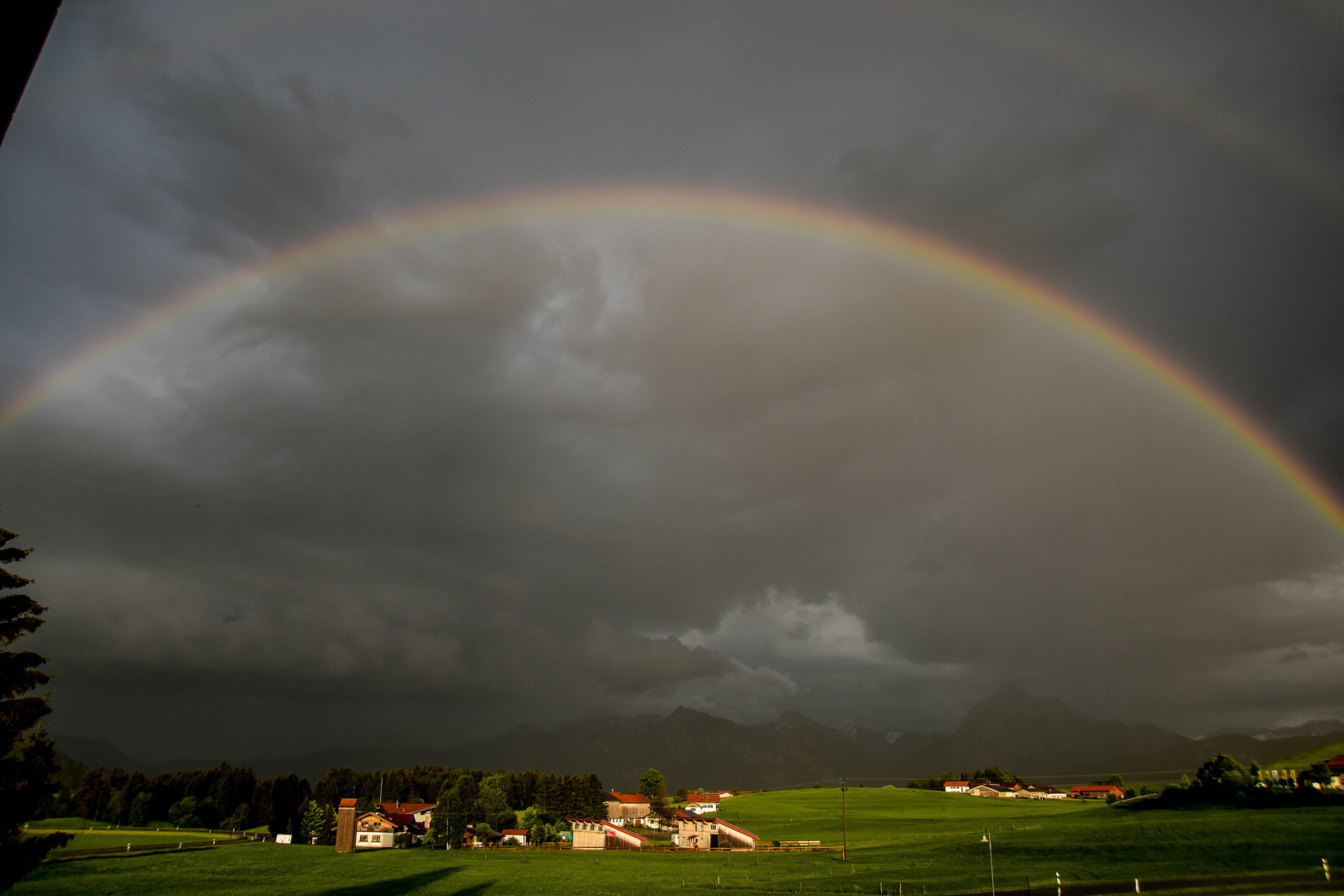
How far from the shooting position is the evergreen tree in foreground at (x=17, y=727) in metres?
28.4

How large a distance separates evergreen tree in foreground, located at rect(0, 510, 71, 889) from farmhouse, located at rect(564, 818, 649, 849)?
324ft

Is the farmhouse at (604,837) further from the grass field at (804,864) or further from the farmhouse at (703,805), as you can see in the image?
the farmhouse at (703,805)

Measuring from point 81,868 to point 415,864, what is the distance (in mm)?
30912

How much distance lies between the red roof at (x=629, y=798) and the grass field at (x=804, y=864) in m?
78.9

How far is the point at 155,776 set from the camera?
188 meters

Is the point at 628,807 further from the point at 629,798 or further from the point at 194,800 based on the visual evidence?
the point at 194,800

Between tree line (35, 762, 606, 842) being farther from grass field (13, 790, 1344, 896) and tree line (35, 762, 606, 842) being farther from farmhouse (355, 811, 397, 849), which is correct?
grass field (13, 790, 1344, 896)

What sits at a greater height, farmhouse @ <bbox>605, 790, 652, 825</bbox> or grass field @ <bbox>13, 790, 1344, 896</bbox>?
grass field @ <bbox>13, 790, 1344, 896</bbox>

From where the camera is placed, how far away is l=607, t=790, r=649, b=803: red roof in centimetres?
17625

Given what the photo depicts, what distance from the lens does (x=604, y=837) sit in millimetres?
118125

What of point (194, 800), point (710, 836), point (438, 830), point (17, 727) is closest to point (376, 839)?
point (438, 830)

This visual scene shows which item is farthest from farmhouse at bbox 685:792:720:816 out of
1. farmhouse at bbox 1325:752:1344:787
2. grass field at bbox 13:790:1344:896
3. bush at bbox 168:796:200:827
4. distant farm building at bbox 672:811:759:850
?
bush at bbox 168:796:200:827

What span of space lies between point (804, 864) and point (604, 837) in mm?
51566

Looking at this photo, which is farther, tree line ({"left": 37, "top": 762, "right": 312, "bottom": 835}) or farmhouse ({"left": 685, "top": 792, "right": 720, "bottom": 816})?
farmhouse ({"left": 685, "top": 792, "right": 720, "bottom": 816})
